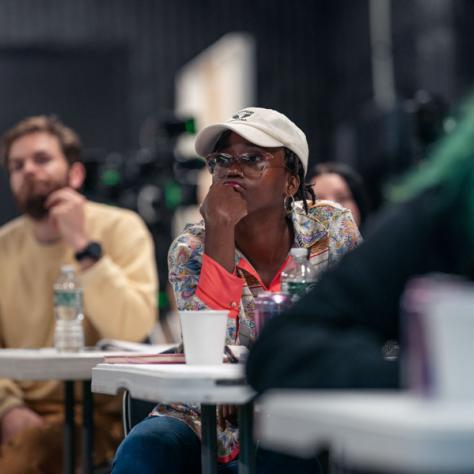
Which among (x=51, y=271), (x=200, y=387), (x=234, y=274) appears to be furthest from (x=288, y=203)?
(x=51, y=271)

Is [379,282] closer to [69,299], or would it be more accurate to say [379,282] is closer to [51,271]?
[69,299]

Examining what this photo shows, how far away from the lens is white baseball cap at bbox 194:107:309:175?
2.25 meters

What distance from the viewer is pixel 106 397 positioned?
10.3ft

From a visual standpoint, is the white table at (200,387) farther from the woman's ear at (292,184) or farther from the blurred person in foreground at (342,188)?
the blurred person in foreground at (342,188)

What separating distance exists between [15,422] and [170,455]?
1243mm

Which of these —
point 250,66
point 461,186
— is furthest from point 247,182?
point 250,66

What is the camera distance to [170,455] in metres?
2.02

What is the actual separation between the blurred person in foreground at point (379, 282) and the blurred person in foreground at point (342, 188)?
7.61 ft

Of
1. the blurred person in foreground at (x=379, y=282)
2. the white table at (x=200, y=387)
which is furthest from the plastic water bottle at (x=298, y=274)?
the blurred person in foreground at (x=379, y=282)

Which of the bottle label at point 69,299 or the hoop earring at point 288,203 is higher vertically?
the hoop earring at point 288,203

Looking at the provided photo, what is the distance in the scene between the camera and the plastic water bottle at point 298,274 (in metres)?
1.97

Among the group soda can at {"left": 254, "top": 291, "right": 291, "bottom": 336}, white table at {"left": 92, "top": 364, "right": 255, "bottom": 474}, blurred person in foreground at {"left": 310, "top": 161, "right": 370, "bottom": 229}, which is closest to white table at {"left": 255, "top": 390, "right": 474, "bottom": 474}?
white table at {"left": 92, "top": 364, "right": 255, "bottom": 474}

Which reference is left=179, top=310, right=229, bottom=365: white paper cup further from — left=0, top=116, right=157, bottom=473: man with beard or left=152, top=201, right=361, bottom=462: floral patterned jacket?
left=0, top=116, right=157, bottom=473: man with beard

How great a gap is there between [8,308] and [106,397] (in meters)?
0.46
